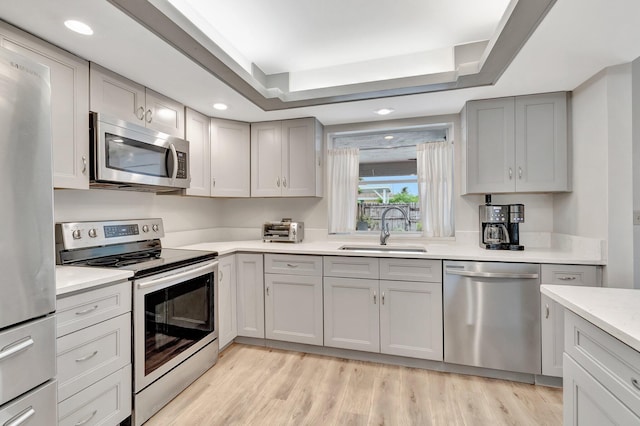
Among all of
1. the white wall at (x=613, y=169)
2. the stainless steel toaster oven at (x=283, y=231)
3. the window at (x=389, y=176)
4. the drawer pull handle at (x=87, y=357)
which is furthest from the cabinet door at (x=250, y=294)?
the white wall at (x=613, y=169)

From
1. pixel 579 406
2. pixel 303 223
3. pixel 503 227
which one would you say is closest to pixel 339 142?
pixel 303 223

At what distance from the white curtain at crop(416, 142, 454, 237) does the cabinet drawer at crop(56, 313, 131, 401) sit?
2.57 m

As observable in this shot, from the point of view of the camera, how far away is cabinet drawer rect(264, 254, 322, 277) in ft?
8.41

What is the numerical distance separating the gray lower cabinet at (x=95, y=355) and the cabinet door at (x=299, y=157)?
5.70 feet

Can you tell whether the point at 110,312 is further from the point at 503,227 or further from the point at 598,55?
the point at 598,55

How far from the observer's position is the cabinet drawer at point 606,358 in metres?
0.86

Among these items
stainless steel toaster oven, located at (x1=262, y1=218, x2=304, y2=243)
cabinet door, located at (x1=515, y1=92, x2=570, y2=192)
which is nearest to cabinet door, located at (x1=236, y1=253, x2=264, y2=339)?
stainless steel toaster oven, located at (x1=262, y1=218, x2=304, y2=243)

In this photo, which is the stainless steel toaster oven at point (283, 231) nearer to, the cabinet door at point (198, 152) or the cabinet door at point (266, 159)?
the cabinet door at point (266, 159)

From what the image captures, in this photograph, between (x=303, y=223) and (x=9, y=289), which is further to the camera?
(x=303, y=223)

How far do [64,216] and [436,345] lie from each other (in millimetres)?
2745

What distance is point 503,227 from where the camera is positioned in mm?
2500

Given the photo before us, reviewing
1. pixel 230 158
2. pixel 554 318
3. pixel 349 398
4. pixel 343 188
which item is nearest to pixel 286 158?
pixel 230 158

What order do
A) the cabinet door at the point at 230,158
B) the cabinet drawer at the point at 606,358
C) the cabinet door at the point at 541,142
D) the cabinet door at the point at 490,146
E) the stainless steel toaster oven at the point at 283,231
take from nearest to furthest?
the cabinet drawer at the point at 606,358, the cabinet door at the point at 541,142, the cabinet door at the point at 490,146, the cabinet door at the point at 230,158, the stainless steel toaster oven at the point at 283,231

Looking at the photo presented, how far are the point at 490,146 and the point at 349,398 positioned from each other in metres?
2.24
